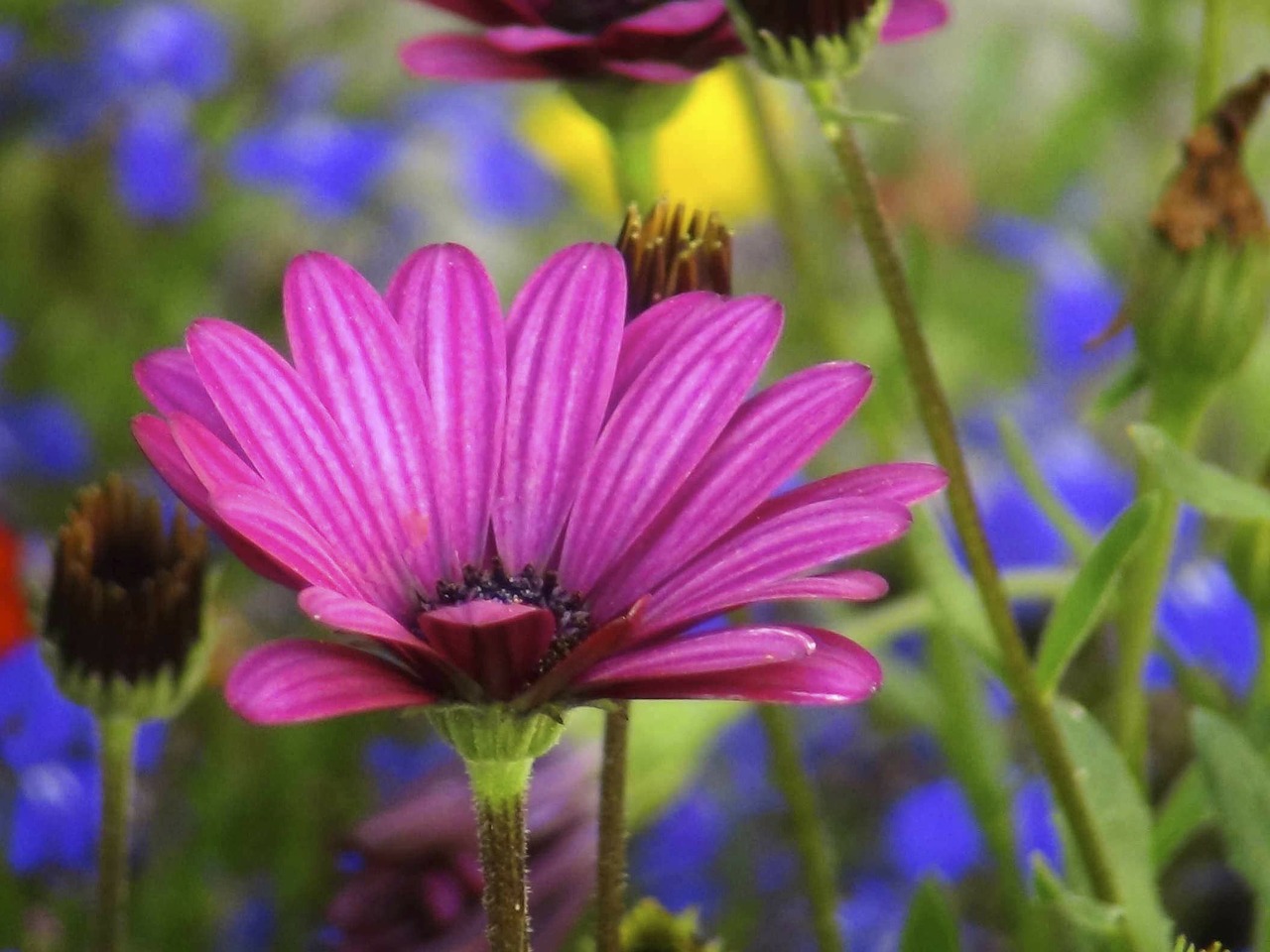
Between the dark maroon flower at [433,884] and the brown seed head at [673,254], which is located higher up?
the brown seed head at [673,254]

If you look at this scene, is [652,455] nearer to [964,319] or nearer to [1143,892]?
[1143,892]

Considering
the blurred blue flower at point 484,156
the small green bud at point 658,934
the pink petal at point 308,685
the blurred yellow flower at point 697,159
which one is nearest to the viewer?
the pink petal at point 308,685

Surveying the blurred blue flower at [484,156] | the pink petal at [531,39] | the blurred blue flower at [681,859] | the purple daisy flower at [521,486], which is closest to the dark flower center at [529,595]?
the purple daisy flower at [521,486]

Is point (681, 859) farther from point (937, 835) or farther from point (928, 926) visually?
point (928, 926)

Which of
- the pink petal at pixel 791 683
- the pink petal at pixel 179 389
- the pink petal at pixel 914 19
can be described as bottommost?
the pink petal at pixel 791 683

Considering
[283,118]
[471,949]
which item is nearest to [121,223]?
[283,118]

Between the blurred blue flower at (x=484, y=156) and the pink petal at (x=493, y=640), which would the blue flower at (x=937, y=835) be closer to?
the pink petal at (x=493, y=640)
